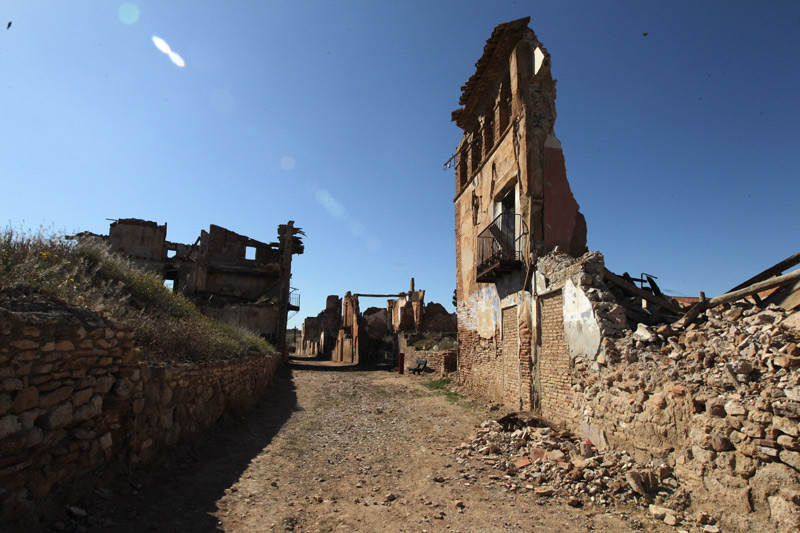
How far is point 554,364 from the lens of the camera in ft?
27.4

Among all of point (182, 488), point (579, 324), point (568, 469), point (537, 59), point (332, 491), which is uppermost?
point (537, 59)

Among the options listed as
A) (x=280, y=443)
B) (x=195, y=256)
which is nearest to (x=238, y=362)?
(x=280, y=443)

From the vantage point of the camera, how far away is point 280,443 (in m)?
7.24

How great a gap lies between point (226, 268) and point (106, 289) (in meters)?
20.8

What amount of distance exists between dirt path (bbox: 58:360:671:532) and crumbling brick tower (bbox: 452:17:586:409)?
113 inches

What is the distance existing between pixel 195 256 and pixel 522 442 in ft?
81.2

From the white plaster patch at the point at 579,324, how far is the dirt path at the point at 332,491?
2.59m

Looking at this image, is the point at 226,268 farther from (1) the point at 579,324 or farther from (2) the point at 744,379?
(2) the point at 744,379

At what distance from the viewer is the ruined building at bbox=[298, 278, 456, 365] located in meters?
28.6

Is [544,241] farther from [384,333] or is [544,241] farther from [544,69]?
[384,333]

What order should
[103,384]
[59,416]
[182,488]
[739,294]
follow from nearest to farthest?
[59,416]
[103,384]
[182,488]
[739,294]

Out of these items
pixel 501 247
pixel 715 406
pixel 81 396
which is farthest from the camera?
pixel 501 247

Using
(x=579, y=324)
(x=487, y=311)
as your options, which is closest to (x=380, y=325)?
(x=487, y=311)

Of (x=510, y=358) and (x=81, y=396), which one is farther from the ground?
(x=510, y=358)
